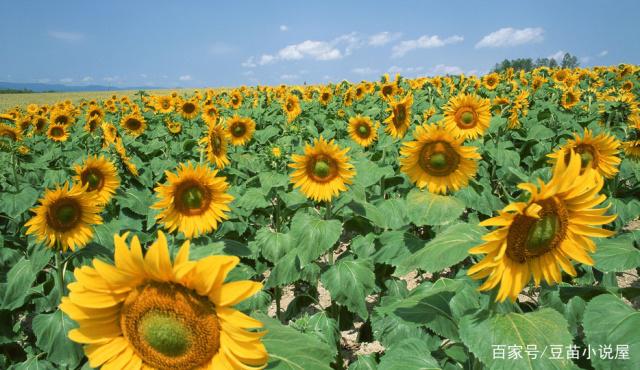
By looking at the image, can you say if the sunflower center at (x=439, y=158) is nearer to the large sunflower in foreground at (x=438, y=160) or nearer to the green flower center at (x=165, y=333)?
the large sunflower in foreground at (x=438, y=160)

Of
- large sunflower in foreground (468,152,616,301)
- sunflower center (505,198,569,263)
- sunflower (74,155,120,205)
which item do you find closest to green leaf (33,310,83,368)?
sunflower (74,155,120,205)

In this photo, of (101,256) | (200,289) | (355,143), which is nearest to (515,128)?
(355,143)

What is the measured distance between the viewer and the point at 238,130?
254 inches

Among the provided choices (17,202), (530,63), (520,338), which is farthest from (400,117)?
(530,63)

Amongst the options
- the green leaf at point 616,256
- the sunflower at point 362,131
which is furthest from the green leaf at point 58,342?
the sunflower at point 362,131

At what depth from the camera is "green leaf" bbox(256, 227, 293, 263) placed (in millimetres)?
3734

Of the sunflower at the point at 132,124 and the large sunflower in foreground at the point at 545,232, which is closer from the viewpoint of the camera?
the large sunflower in foreground at the point at 545,232

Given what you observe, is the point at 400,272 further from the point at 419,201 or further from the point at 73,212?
the point at 73,212

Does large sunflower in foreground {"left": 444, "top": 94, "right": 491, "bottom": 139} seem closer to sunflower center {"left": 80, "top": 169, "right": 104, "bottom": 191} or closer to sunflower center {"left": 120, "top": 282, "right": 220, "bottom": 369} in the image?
sunflower center {"left": 80, "top": 169, "right": 104, "bottom": 191}

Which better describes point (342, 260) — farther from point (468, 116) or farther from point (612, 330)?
point (468, 116)

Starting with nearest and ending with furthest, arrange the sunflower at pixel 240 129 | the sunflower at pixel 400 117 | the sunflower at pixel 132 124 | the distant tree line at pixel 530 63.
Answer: the sunflower at pixel 400 117 < the sunflower at pixel 240 129 < the sunflower at pixel 132 124 < the distant tree line at pixel 530 63

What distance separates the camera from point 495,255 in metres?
1.56

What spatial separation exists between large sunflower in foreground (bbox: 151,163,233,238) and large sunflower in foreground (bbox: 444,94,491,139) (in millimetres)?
3326

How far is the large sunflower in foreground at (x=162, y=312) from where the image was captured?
1199mm
